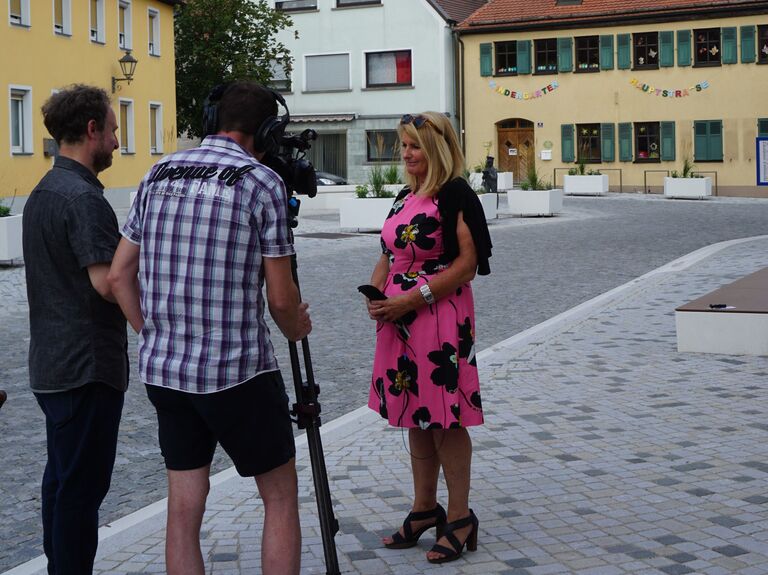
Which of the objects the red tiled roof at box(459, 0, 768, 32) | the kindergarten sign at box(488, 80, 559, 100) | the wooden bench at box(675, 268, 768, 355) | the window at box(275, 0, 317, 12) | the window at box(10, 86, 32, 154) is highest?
the window at box(275, 0, 317, 12)

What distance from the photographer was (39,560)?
15.7 ft

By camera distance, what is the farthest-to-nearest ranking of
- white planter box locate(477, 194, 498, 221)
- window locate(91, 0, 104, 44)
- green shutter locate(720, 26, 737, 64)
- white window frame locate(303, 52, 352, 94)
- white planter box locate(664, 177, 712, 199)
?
1. white window frame locate(303, 52, 352, 94)
2. green shutter locate(720, 26, 737, 64)
3. white planter box locate(664, 177, 712, 199)
4. window locate(91, 0, 104, 44)
5. white planter box locate(477, 194, 498, 221)

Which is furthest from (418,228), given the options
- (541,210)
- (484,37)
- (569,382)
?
(484,37)

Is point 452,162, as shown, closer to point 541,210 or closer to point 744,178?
point 541,210

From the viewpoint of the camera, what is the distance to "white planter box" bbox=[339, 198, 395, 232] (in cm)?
2617

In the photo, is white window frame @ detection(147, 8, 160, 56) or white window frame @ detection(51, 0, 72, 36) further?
white window frame @ detection(147, 8, 160, 56)

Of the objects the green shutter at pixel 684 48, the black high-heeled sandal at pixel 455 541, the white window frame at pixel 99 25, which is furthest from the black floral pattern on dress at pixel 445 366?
the green shutter at pixel 684 48

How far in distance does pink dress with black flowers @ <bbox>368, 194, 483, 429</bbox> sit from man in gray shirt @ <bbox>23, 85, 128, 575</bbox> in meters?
1.18

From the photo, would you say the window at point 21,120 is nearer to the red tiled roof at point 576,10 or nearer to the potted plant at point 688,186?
the potted plant at point 688,186

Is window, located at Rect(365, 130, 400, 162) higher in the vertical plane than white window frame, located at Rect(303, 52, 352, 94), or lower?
lower

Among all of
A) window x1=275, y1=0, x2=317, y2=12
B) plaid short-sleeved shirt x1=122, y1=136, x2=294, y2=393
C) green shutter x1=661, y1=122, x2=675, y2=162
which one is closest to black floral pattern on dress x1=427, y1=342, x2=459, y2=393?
plaid short-sleeved shirt x1=122, y1=136, x2=294, y2=393

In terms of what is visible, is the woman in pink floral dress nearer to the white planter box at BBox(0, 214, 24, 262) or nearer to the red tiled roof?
the white planter box at BBox(0, 214, 24, 262)

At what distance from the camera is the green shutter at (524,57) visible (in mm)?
49375

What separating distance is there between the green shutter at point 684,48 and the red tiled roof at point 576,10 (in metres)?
0.88
